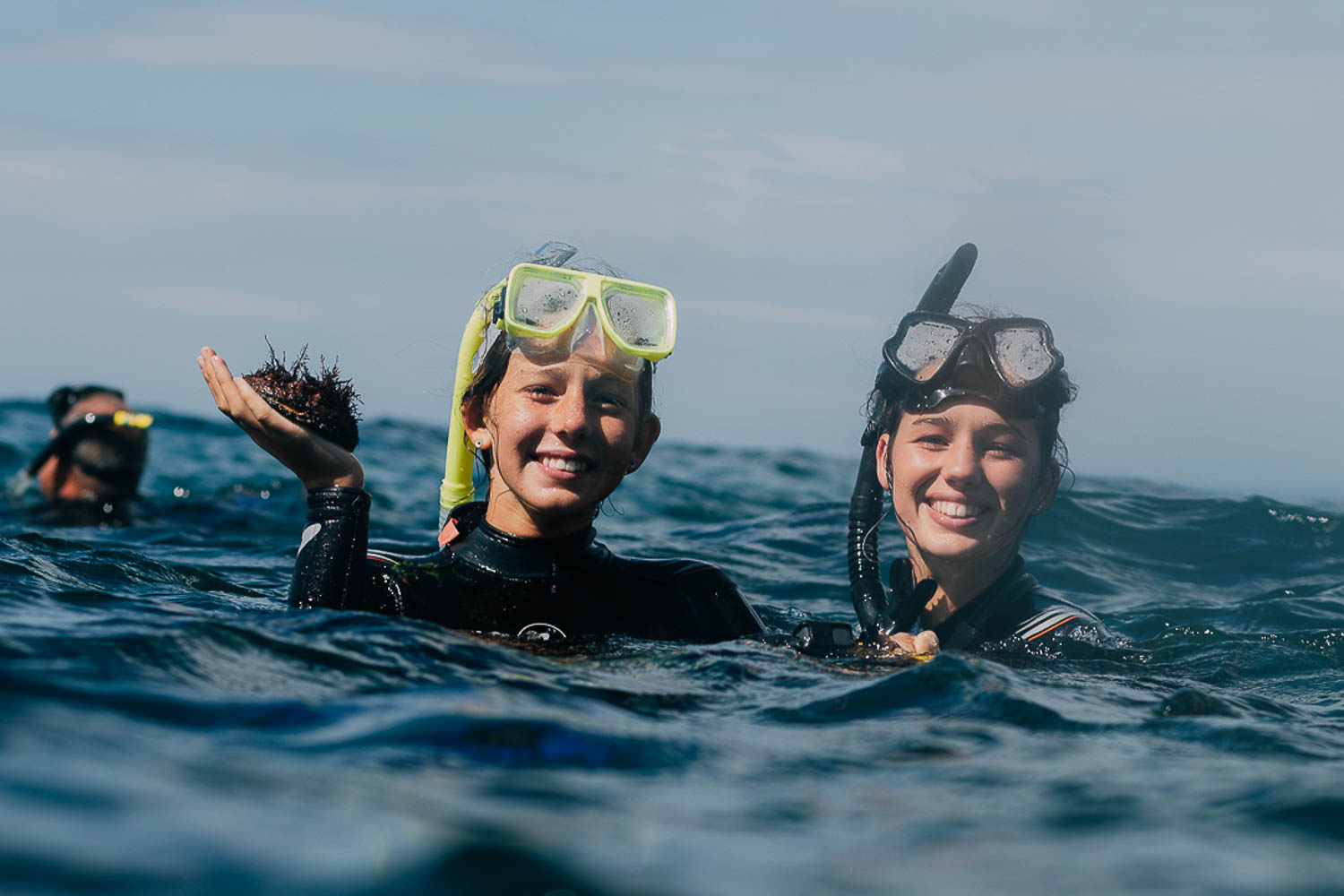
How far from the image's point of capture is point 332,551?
3.49 m

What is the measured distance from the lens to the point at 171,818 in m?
1.89

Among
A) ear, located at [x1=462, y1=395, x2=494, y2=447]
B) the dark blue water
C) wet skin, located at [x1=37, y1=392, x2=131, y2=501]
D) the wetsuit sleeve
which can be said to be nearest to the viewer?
the dark blue water

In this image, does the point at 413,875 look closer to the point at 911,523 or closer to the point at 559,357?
the point at 559,357

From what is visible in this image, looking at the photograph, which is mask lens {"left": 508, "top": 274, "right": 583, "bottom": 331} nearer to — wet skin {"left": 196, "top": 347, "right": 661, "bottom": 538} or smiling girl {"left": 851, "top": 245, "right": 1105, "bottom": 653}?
wet skin {"left": 196, "top": 347, "right": 661, "bottom": 538}

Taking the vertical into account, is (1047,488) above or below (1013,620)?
above

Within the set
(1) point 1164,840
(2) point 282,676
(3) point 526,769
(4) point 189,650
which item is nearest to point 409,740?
(3) point 526,769

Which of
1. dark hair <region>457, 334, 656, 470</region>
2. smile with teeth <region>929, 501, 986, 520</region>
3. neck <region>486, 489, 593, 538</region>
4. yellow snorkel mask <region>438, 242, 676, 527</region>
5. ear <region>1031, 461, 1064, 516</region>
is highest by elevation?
yellow snorkel mask <region>438, 242, 676, 527</region>

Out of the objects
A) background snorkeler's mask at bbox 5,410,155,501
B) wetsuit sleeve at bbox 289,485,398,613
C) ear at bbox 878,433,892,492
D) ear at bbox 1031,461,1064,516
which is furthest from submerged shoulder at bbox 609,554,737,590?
background snorkeler's mask at bbox 5,410,155,501

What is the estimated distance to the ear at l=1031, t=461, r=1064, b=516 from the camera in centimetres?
437

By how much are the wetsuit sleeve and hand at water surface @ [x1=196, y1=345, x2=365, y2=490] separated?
0.16ft

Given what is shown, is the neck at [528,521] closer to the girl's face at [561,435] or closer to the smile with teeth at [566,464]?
the girl's face at [561,435]

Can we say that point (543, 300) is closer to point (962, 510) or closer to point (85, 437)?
point (962, 510)

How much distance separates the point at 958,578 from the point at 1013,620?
229 mm

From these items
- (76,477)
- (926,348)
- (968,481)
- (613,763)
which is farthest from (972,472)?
(76,477)
